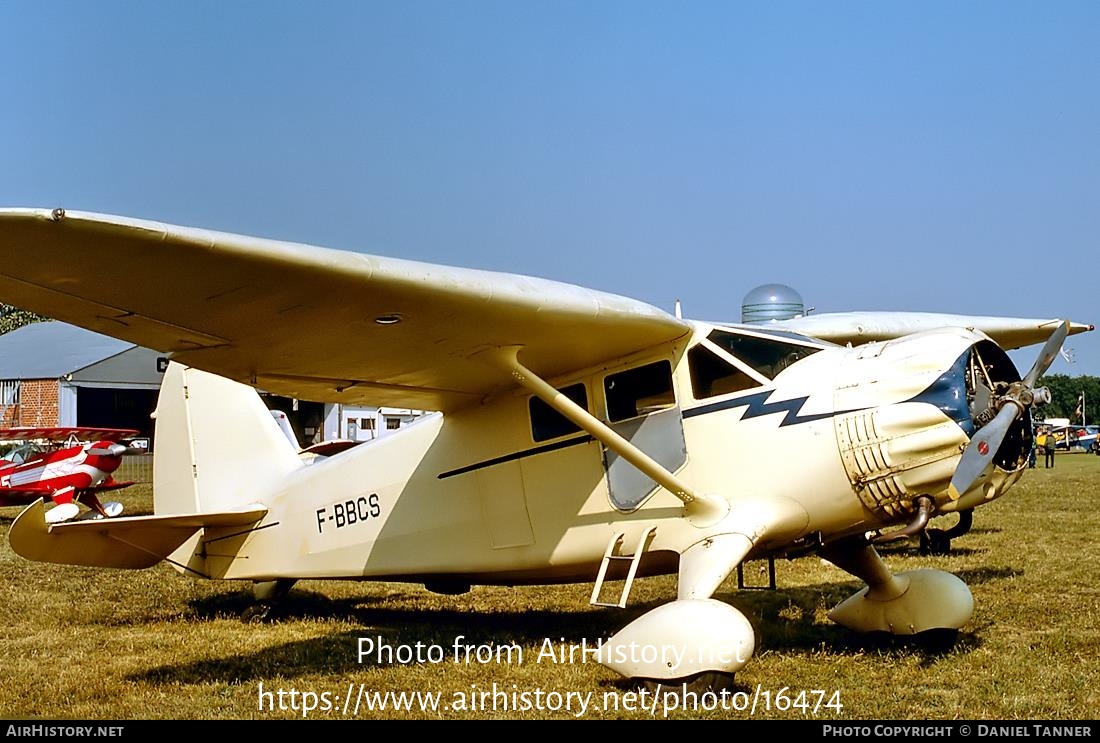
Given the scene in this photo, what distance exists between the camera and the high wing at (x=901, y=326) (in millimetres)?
8633

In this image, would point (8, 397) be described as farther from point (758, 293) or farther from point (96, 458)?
point (758, 293)

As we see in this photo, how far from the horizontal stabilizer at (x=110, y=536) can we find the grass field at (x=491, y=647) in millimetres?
621

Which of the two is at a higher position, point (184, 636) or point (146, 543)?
point (146, 543)

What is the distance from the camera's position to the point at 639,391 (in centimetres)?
674

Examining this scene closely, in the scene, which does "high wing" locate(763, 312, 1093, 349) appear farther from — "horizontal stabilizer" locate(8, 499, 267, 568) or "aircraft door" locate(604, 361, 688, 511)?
"horizontal stabilizer" locate(8, 499, 267, 568)

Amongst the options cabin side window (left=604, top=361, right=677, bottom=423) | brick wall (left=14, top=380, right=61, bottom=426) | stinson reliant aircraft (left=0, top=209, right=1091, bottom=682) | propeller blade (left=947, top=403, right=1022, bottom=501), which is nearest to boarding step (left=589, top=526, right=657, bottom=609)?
stinson reliant aircraft (left=0, top=209, right=1091, bottom=682)

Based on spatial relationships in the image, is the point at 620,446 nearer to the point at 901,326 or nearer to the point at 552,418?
the point at 552,418

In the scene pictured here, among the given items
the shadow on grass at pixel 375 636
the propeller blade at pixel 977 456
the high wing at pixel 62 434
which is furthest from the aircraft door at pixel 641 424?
the high wing at pixel 62 434

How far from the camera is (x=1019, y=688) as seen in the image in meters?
5.70

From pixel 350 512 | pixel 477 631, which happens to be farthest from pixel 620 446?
pixel 350 512

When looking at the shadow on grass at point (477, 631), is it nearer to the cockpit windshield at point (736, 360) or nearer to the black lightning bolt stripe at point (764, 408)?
the black lightning bolt stripe at point (764, 408)
